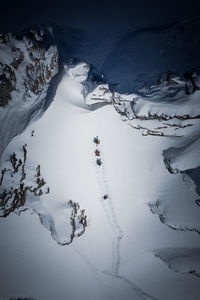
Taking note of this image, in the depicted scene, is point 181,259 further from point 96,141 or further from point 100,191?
point 96,141

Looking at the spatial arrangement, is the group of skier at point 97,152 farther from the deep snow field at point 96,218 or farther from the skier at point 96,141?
the deep snow field at point 96,218

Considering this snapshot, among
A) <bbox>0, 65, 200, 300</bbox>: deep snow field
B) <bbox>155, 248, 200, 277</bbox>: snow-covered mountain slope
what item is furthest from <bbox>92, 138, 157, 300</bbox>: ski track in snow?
<bbox>155, 248, 200, 277</bbox>: snow-covered mountain slope

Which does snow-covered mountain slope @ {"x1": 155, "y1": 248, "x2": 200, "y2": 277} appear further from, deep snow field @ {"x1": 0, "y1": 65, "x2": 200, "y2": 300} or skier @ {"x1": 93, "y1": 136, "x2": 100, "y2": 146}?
skier @ {"x1": 93, "y1": 136, "x2": 100, "y2": 146}

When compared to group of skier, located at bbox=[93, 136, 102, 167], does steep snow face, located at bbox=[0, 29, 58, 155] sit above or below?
above

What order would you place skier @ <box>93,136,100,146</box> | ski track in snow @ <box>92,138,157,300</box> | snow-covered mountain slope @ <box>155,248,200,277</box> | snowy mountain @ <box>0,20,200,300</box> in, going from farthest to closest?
1. skier @ <box>93,136,100,146</box>
2. ski track in snow @ <box>92,138,157,300</box>
3. snow-covered mountain slope @ <box>155,248,200,277</box>
4. snowy mountain @ <box>0,20,200,300</box>

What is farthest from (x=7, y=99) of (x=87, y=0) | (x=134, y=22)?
(x=134, y=22)

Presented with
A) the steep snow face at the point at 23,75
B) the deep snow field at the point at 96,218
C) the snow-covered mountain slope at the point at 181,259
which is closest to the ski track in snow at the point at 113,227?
the deep snow field at the point at 96,218
